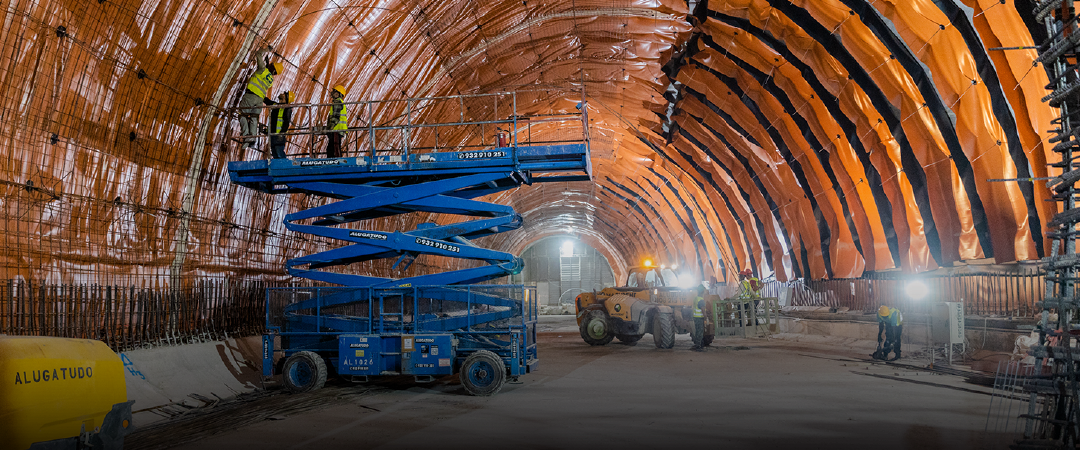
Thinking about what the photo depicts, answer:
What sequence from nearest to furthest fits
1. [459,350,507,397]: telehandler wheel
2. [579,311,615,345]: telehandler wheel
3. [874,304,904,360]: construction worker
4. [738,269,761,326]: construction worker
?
[459,350,507,397]: telehandler wheel
[874,304,904,360]: construction worker
[738,269,761,326]: construction worker
[579,311,615,345]: telehandler wheel

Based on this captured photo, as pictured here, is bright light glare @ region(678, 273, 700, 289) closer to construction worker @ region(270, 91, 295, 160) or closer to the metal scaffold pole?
construction worker @ region(270, 91, 295, 160)

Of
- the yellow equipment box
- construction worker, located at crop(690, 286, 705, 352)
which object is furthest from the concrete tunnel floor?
construction worker, located at crop(690, 286, 705, 352)

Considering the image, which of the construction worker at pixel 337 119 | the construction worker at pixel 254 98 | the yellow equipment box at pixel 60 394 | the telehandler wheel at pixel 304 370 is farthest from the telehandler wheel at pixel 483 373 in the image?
the yellow equipment box at pixel 60 394

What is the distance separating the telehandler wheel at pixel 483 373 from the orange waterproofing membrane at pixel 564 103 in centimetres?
452

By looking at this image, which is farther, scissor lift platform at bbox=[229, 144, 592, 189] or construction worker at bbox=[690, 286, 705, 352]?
construction worker at bbox=[690, 286, 705, 352]

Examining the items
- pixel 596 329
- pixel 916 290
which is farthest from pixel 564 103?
pixel 916 290

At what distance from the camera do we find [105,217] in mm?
10000

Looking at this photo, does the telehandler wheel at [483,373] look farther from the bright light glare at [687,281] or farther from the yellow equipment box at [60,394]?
the bright light glare at [687,281]

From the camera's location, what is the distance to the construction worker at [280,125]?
11.7 m

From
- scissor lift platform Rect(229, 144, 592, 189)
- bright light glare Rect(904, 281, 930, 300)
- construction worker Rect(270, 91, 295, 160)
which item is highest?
construction worker Rect(270, 91, 295, 160)

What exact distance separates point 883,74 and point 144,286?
12.1m

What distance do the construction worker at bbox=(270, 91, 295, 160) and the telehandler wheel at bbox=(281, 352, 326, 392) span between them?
2.94 metres

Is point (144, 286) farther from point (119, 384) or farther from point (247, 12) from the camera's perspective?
point (119, 384)

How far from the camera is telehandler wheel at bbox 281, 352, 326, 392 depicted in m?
10.9
